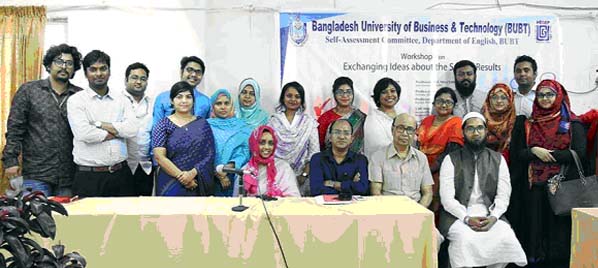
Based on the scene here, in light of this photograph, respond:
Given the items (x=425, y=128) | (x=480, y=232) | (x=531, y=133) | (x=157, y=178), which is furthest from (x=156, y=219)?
(x=531, y=133)

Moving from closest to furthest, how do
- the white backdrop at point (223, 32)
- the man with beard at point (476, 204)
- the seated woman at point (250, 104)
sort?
1. the man with beard at point (476, 204)
2. the seated woman at point (250, 104)
3. the white backdrop at point (223, 32)

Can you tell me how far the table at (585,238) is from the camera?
121 inches

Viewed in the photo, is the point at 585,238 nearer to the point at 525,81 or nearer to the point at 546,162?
the point at 546,162

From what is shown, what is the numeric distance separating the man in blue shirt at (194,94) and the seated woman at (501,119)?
2084 mm

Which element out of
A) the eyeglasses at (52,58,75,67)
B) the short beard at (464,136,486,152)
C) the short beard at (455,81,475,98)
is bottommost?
the short beard at (464,136,486,152)

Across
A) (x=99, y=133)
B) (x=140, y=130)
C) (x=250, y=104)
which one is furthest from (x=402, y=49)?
(x=99, y=133)

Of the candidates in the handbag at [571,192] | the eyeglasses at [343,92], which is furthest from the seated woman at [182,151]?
the handbag at [571,192]

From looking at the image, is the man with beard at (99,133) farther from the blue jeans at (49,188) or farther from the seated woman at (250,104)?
the seated woman at (250,104)

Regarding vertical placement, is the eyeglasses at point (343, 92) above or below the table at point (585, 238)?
above

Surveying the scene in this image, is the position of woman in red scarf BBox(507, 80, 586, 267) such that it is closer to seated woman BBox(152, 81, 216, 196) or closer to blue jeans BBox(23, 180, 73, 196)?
seated woman BBox(152, 81, 216, 196)

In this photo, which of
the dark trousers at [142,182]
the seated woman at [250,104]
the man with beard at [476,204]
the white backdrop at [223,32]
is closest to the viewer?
the man with beard at [476,204]

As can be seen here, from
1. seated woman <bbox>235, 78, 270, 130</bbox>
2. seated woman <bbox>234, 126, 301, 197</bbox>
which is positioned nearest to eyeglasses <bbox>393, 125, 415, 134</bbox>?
seated woman <bbox>234, 126, 301, 197</bbox>

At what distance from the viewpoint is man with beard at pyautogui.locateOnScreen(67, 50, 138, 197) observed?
12.5 ft

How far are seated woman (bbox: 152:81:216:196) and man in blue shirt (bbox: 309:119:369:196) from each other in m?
0.70
